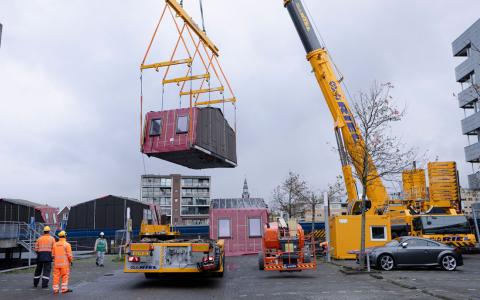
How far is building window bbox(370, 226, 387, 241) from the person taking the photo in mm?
22688

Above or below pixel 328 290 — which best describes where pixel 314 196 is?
above

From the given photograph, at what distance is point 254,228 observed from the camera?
30797mm

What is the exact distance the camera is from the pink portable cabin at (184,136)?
1681 centimetres

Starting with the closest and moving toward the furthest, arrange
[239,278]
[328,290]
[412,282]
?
[328,290] < [412,282] < [239,278]

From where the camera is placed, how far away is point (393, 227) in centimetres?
2383

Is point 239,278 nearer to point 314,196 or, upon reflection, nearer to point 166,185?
point 314,196

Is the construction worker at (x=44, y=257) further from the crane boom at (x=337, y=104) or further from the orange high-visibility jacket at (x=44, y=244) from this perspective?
the crane boom at (x=337, y=104)

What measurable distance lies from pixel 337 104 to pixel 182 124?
31.2ft

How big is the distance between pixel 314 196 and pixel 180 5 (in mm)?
27983

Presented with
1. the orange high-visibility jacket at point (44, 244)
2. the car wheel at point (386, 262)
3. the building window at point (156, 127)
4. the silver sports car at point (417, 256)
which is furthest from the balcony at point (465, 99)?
the orange high-visibility jacket at point (44, 244)

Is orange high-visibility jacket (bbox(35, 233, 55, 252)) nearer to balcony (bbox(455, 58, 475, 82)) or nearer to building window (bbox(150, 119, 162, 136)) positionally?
building window (bbox(150, 119, 162, 136))

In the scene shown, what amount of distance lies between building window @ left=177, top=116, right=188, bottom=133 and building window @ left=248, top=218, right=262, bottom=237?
14.9 metres

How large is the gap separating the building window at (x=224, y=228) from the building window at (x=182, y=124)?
1454 centimetres

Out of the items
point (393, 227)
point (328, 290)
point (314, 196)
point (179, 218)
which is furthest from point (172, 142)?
point (179, 218)
